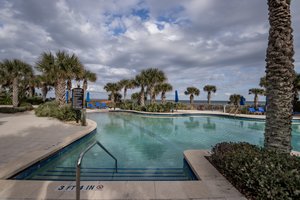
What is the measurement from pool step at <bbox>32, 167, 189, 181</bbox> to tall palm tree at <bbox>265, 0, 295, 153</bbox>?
2292 millimetres

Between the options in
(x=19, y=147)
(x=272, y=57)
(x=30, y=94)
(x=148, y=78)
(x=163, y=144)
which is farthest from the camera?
(x=30, y=94)

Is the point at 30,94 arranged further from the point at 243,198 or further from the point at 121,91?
the point at 243,198

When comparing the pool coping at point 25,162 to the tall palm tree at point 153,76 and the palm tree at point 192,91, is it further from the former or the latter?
the palm tree at point 192,91

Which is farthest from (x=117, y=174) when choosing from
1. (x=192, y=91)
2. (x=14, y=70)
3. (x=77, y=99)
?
(x=192, y=91)

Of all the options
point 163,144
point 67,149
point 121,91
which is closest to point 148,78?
point 121,91

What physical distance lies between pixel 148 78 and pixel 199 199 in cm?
1976

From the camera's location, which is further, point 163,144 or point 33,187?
point 163,144

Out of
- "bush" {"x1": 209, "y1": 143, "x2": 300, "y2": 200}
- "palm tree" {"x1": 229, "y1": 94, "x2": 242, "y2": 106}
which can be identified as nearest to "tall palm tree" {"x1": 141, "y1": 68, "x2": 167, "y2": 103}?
"palm tree" {"x1": 229, "y1": 94, "x2": 242, "y2": 106}

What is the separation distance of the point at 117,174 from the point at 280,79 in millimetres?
4382

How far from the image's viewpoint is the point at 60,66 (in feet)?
41.1

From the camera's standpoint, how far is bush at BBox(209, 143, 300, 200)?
89.4 inches

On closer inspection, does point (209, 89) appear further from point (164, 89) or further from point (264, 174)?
point (264, 174)

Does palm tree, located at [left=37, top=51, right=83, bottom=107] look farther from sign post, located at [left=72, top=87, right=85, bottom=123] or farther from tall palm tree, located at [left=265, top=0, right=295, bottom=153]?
tall palm tree, located at [left=265, top=0, right=295, bottom=153]

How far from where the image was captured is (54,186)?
297cm
